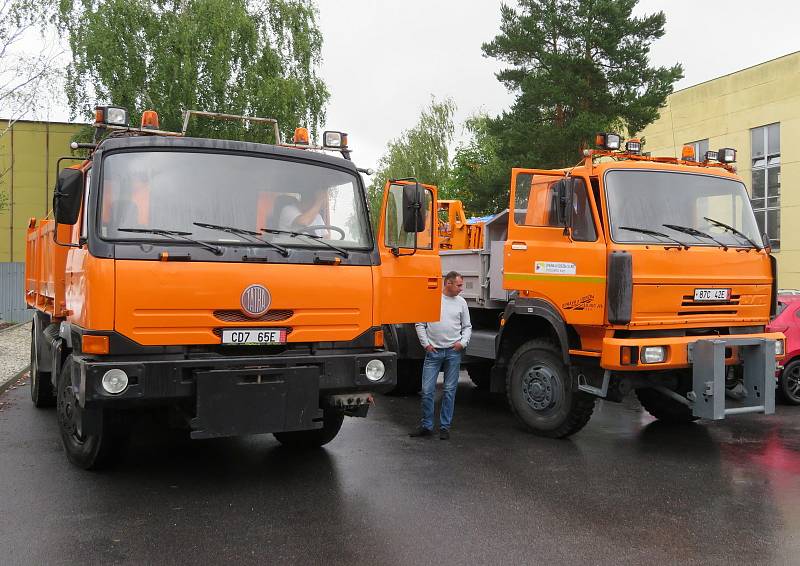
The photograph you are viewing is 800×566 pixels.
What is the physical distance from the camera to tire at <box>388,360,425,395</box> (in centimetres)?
1034

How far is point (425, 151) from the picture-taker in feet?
156

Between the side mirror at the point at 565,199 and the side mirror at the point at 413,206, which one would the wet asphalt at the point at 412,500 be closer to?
the side mirror at the point at 413,206

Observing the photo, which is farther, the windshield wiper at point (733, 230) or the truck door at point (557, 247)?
the windshield wiper at point (733, 230)

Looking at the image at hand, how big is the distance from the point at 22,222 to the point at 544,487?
29421 mm

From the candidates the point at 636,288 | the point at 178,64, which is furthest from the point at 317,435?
the point at 178,64

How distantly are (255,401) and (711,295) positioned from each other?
4465 millimetres

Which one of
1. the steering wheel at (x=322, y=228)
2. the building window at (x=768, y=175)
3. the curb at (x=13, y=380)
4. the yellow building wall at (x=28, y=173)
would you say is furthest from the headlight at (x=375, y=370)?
the yellow building wall at (x=28, y=173)

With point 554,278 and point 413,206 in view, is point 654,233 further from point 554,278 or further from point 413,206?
point 413,206

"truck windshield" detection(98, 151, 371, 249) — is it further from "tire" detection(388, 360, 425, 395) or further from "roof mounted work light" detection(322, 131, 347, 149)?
"tire" detection(388, 360, 425, 395)

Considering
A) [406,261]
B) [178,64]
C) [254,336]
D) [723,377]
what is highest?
[178,64]

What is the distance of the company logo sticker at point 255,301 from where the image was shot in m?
5.17

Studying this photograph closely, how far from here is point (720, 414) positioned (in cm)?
672

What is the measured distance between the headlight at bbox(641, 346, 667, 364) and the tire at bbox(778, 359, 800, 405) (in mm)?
3950

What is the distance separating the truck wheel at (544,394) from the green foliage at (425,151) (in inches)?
1526
